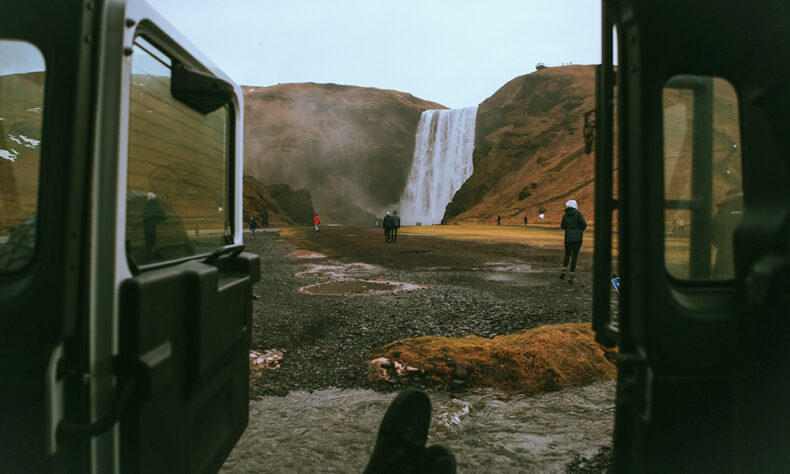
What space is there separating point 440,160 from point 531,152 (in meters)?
13.4

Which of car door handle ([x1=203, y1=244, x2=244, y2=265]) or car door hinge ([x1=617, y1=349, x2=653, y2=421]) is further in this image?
car door handle ([x1=203, y1=244, x2=244, y2=265])

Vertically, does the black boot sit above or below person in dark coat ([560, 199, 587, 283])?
below

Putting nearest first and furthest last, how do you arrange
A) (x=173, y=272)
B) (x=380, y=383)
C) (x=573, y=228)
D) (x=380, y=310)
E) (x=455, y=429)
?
(x=173, y=272), (x=455, y=429), (x=380, y=383), (x=380, y=310), (x=573, y=228)

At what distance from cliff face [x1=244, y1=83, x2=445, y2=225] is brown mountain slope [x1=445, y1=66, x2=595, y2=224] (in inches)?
884

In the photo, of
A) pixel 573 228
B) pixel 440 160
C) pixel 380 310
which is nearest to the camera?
pixel 380 310

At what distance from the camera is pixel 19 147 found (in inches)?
68.2

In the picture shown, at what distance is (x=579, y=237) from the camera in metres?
11.0

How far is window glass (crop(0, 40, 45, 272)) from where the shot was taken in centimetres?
160

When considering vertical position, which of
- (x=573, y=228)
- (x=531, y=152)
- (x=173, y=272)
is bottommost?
(x=173, y=272)

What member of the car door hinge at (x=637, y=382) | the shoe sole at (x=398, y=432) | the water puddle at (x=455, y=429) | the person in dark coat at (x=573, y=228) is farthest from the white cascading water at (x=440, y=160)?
the car door hinge at (x=637, y=382)

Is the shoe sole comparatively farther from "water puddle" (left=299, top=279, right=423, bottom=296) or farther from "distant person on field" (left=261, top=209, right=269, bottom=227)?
"distant person on field" (left=261, top=209, right=269, bottom=227)

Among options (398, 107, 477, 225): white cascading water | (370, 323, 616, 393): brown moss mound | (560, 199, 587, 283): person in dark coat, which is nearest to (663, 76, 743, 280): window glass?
(370, 323, 616, 393): brown moss mound

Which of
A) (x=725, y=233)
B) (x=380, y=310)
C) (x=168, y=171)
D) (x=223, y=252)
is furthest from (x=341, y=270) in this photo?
(x=725, y=233)

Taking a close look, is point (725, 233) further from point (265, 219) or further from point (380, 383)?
point (265, 219)
